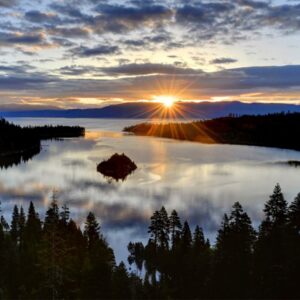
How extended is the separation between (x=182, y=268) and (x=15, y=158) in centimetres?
14173

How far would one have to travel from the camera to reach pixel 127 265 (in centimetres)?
4400

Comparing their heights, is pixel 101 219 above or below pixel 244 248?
below

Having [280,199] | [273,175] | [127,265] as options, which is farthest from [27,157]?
[280,199]

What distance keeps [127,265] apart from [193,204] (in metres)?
31.6

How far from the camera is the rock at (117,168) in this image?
114 metres

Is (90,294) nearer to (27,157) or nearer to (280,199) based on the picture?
(280,199)

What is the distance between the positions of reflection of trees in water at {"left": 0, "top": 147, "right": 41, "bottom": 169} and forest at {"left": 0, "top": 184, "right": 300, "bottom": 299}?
110 metres

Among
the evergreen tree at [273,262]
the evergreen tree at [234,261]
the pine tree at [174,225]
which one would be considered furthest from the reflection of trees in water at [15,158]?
the evergreen tree at [273,262]

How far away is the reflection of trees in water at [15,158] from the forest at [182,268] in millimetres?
109713

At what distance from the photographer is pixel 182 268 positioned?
3653cm

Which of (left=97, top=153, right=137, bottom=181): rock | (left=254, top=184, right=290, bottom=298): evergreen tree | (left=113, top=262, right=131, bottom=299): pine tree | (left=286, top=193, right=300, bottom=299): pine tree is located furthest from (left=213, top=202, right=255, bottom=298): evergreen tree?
(left=97, top=153, right=137, bottom=181): rock

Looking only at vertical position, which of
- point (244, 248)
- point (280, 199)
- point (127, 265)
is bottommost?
point (127, 265)

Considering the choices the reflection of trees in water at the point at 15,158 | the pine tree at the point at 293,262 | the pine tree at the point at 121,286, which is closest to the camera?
the pine tree at the point at 293,262

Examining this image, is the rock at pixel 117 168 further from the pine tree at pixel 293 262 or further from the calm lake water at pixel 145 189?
the pine tree at pixel 293 262
